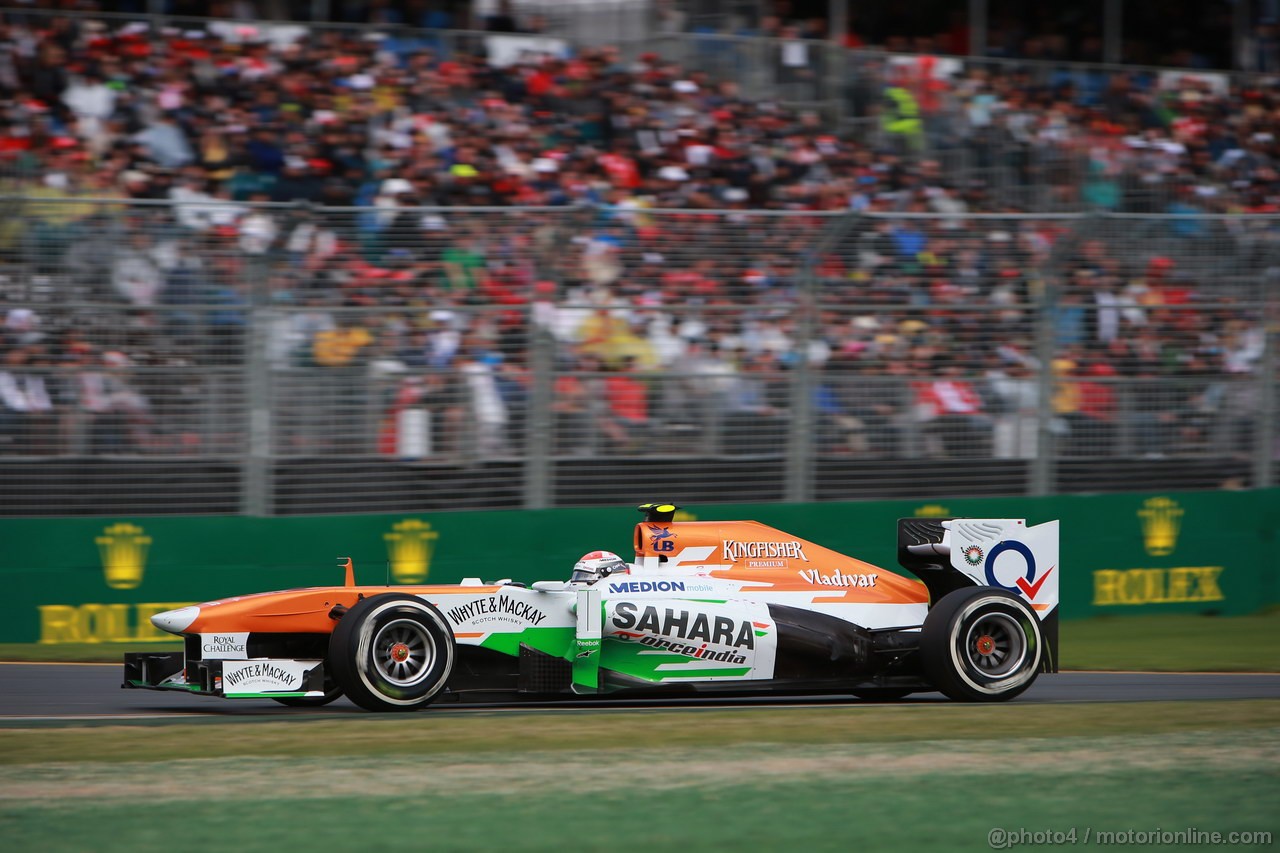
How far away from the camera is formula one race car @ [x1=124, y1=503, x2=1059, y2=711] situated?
8.18 m

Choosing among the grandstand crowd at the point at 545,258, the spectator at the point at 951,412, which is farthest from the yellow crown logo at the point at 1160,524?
the spectator at the point at 951,412

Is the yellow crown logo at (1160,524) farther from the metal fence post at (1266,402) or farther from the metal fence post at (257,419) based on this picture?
the metal fence post at (257,419)

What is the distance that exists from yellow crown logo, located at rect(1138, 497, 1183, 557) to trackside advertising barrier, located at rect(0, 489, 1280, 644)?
0.01m

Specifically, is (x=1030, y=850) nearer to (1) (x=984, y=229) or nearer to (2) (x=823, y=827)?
(2) (x=823, y=827)

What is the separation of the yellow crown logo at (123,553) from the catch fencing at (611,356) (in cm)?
20

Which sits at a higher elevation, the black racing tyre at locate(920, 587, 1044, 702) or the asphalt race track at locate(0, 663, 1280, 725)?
the black racing tyre at locate(920, 587, 1044, 702)

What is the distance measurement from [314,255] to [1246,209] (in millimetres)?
11325

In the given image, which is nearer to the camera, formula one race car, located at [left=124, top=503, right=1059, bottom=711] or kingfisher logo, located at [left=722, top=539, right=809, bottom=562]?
formula one race car, located at [left=124, top=503, right=1059, bottom=711]

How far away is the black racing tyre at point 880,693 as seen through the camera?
9055mm

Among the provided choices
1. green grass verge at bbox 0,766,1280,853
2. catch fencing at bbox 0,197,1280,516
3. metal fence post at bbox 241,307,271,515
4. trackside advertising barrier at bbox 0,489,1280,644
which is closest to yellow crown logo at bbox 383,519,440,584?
trackside advertising barrier at bbox 0,489,1280,644

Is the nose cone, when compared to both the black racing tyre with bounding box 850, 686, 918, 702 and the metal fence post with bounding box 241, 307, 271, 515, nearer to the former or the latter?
the black racing tyre with bounding box 850, 686, 918, 702

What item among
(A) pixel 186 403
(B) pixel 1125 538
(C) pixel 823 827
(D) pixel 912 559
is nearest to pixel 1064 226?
(B) pixel 1125 538

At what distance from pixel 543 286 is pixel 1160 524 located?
227 inches

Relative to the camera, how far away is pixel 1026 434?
1430 centimetres
